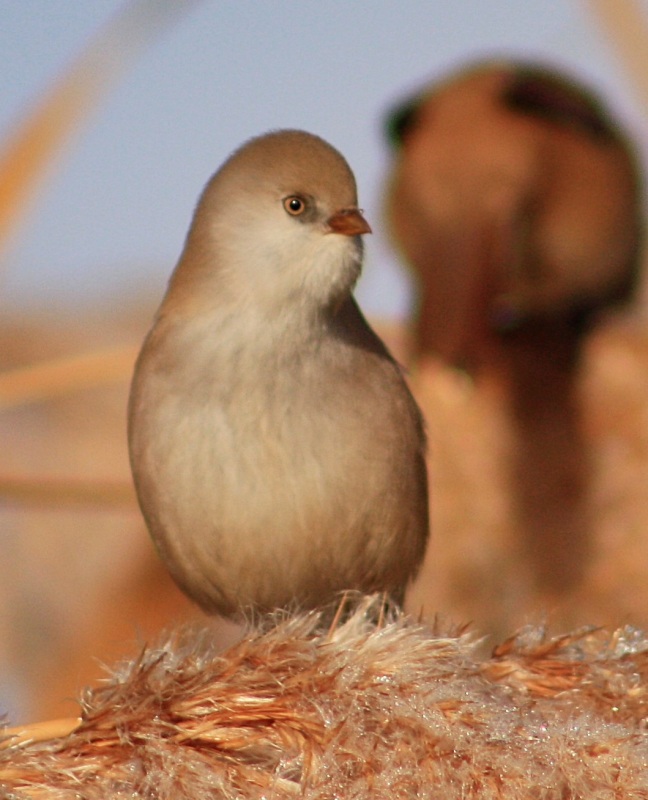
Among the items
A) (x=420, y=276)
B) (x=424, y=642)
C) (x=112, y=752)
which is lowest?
(x=112, y=752)

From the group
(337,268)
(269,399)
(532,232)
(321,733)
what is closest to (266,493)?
(269,399)

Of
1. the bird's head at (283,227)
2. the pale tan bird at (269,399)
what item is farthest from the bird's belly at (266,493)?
the bird's head at (283,227)

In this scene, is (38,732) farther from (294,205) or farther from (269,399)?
(294,205)

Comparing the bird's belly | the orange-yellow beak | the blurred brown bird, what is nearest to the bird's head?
the orange-yellow beak

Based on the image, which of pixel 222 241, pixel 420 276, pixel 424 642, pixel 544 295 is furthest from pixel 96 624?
pixel 424 642

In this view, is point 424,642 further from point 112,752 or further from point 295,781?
point 112,752

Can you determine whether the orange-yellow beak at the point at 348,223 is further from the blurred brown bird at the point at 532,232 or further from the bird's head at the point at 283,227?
the blurred brown bird at the point at 532,232

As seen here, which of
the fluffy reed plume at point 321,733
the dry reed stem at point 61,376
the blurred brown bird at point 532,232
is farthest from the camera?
the blurred brown bird at point 532,232
